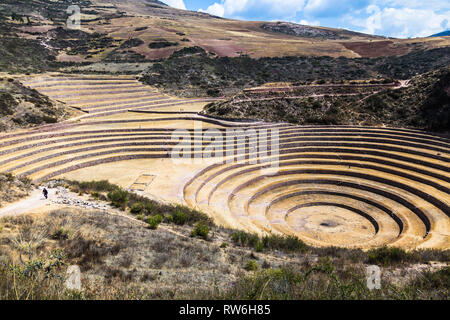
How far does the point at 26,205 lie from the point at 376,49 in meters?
81.1

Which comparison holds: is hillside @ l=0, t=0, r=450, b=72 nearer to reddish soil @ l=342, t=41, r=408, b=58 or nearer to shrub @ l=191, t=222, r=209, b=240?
reddish soil @ l=342, t=41, r=408, b=58

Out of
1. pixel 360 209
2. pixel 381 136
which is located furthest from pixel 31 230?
pixel 381 136

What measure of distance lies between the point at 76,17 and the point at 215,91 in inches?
3346

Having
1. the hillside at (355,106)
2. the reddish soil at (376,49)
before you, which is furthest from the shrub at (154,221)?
the reddish soil at (376,49)

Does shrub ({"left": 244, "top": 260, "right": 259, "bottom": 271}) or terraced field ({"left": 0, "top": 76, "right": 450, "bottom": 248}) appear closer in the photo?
shrub ({"left": 244, "top": 260, "right": 259, "bottom": 271})

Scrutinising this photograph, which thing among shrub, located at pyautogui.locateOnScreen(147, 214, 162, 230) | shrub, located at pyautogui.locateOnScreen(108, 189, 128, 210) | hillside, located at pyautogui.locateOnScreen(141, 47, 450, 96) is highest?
hillside, located at pyautogui.locateOnScreen(141, 47, 450, 96)

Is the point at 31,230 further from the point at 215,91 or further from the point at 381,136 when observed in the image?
the point at 215,91

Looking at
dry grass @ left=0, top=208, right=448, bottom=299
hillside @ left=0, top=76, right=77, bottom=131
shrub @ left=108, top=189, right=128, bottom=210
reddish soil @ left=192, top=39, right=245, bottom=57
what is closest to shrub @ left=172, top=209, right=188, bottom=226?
dry grass @ left=0, top=208, right=448, bottom=299

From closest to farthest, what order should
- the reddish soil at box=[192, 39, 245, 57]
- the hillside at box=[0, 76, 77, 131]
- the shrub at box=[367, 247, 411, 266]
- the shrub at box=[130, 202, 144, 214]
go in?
the shrub at box=[367, 247, 411, 266] → the shrub at box=[130, 202, 144, 214] → the hillside at box=[0, 76, 77, 131] → the reddish soil at box=[192, 39, 245, 57]

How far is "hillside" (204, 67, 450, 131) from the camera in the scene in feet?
86.5

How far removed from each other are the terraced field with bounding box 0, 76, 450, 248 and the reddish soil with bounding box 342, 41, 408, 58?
5029 centimetres

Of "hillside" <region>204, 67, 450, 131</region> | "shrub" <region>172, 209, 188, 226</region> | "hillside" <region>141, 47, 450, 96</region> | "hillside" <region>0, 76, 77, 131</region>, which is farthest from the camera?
"hillside" <region>141, 47, 450, 96</region>

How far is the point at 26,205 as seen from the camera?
12.0 meters

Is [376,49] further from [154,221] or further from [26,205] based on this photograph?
[26,205]
